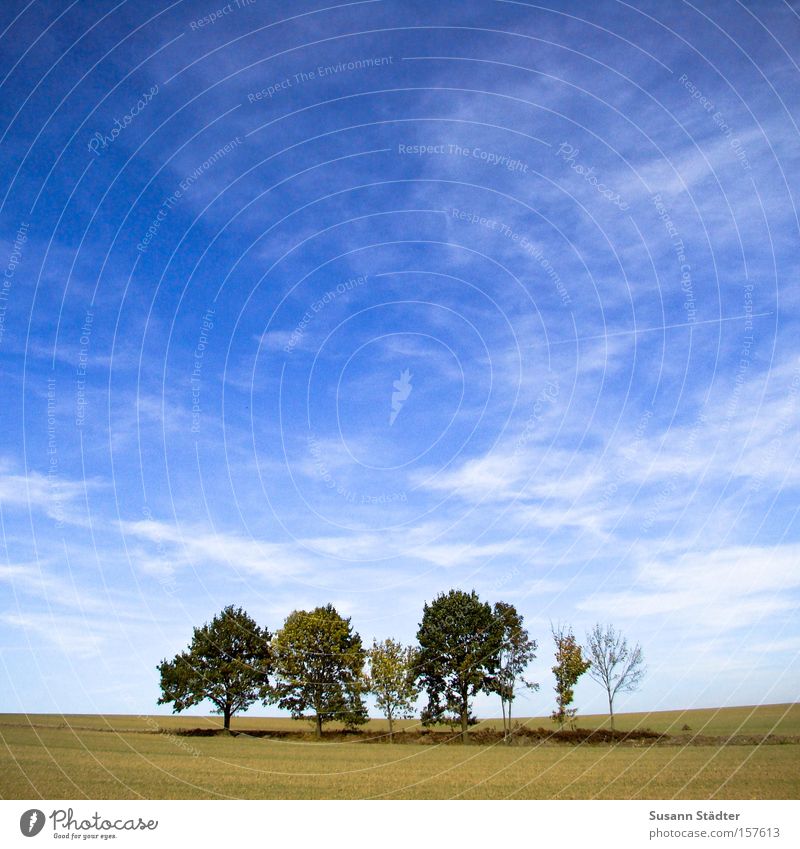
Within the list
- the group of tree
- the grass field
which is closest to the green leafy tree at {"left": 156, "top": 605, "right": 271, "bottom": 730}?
the group of tree

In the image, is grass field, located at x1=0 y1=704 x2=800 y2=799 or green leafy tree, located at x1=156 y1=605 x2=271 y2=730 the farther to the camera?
green leafy tree, located at x1=156 y1=605 x2=271 y2=730

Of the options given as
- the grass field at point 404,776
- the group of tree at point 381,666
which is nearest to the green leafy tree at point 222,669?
the group of tree at point 381,666

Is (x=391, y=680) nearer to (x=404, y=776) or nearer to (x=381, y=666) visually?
(x=381, y=666)

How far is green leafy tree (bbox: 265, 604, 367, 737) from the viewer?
71.8 metres

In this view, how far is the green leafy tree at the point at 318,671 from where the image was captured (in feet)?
235

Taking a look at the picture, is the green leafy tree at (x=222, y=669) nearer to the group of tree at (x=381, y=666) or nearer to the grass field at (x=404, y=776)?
the group of tree at (x=381, y=666)

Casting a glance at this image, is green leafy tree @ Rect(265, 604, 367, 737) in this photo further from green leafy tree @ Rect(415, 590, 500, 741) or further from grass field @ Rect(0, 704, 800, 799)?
grass field @ Rect(0, 704, 800, 799)

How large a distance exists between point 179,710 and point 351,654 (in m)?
21.9

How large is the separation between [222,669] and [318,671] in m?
12.5

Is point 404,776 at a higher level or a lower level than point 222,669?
lower

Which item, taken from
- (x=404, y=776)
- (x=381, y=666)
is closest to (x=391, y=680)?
(x=381, y=666)

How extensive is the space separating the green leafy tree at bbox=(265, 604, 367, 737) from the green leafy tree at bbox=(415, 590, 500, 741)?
24.0ft

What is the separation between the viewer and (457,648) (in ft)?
251
